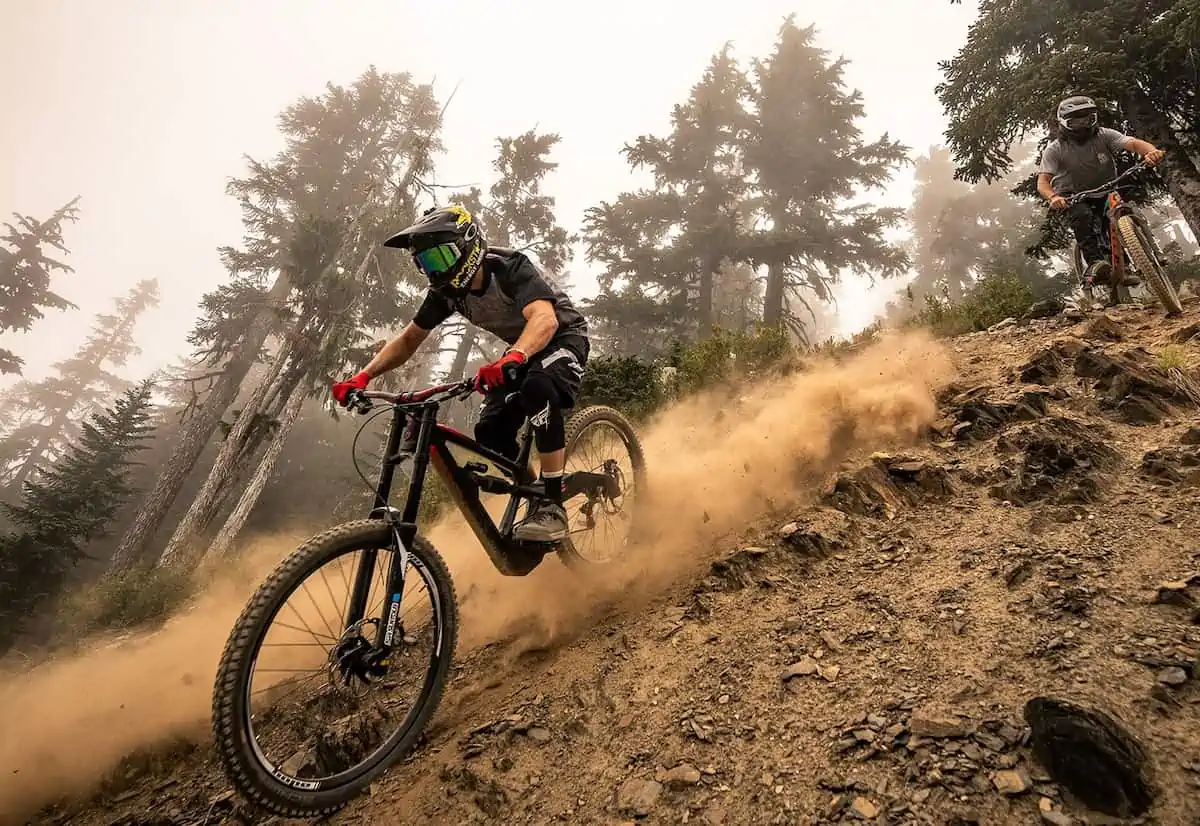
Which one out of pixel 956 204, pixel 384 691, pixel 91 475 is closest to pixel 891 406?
pixel 384 691

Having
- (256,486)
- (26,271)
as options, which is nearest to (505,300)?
(256,486)

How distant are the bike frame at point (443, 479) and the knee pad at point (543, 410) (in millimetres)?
142

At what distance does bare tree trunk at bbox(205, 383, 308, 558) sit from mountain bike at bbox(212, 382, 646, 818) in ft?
41.7

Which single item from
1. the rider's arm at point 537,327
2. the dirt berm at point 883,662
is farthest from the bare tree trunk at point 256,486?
the rider's arm at point 537,327

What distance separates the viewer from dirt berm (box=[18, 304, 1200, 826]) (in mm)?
1750

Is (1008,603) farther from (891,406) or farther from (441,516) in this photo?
(441,516)

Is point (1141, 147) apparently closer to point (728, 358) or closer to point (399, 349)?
point (728, 358)

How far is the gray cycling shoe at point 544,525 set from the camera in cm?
340

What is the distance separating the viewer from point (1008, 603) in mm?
2395

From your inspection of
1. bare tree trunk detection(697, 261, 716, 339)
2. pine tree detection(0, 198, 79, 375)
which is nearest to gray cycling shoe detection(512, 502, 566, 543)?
bare tree trunk detection(697, 261, 716, 339)

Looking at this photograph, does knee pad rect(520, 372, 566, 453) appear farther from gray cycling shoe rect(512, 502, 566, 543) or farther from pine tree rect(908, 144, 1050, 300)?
pine tree rect(908, 144, 1050, 300)

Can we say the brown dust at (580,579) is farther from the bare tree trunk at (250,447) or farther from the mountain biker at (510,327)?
the bare tree trunk at (250,447)

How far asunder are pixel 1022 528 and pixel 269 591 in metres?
3.98

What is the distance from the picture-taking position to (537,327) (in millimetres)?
3301
